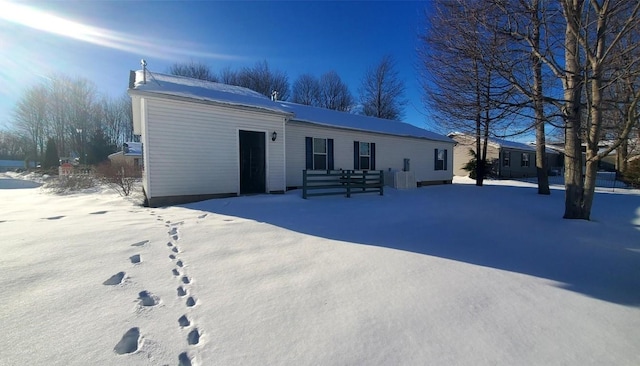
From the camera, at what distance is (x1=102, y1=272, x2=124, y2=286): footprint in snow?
308cm

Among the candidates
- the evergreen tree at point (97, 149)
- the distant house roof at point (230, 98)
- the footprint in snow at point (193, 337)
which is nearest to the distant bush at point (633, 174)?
the distant house roof at point (230, 98)

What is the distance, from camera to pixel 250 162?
1105 centimetres

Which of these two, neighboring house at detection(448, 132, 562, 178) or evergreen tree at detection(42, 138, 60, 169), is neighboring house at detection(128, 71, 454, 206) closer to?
neighboring house at detection(448, 132, 562, 178)

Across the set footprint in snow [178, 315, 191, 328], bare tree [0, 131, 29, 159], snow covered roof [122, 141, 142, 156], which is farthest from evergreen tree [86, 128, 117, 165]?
footprint in snow [178, 315, 191, 328]

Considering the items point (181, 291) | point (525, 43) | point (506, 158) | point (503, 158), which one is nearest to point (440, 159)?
point (503, 158)

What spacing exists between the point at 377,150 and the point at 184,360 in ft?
45.9

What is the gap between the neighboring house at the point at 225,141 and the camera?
8133mm

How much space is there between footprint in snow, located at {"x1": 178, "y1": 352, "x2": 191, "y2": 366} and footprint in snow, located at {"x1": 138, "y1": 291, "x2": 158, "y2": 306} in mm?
874

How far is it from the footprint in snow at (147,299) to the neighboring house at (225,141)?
604cm

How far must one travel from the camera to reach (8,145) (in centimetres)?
5097

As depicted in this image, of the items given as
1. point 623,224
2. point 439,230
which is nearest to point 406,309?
point 439,230

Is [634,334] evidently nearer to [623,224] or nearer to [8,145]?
[623,224]

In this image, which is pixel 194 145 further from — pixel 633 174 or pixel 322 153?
pixel 633 174

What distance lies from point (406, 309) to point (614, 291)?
2.97 m
